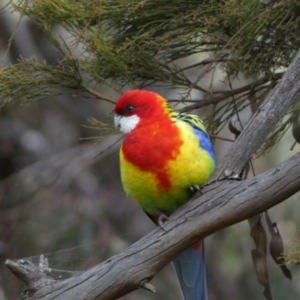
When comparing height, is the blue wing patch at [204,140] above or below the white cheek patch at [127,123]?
below

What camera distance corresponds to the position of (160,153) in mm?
1838

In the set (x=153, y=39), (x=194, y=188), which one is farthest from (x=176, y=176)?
(x=153, y=39)

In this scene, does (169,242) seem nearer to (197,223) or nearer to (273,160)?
(197,223)

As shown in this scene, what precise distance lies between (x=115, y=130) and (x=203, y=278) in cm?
53

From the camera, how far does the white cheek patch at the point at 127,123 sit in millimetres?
1941

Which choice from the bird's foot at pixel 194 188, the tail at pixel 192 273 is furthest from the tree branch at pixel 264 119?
the tail at pixel 192 273

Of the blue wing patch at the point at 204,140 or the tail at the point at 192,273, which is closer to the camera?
the blue wing patch at the point at 204,140

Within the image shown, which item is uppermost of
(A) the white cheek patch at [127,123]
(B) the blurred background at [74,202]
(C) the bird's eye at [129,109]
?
(B) the blurred background at [74,202]

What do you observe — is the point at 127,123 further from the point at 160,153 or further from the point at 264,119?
the point at 264,119

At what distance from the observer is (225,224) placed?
1.57m

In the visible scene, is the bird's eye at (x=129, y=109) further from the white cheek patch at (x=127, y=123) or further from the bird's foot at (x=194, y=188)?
the bird's foot at (x=194, y=188)

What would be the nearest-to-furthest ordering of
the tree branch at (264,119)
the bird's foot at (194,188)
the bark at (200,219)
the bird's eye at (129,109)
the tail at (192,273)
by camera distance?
the bark at (200,219)
the tree branch at (264,119)
the bird's foot at (194,188)
the bird's eye at (129,109)
the tail at (192,273)

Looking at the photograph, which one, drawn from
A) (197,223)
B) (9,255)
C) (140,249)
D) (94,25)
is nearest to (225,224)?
(197,223)

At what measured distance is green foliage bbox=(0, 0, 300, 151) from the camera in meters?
1.73
